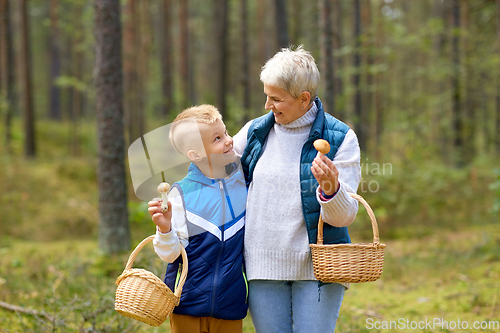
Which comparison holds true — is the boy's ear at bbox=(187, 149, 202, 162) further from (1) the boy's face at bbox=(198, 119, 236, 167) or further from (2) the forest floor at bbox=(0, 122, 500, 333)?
(2) the forest floor at bbox=(0, 122, 500, 333)

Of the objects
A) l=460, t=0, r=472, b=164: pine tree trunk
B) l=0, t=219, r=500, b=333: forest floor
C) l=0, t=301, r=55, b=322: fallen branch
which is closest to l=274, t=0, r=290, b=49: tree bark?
l=0, t=219, r=500, b=333: forest floor

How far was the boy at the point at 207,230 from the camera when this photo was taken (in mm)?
2291

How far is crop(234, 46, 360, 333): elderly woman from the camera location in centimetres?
230

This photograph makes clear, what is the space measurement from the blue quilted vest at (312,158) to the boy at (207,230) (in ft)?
0.62

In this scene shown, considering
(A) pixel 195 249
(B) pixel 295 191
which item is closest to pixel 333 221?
(B) pixel 295 191

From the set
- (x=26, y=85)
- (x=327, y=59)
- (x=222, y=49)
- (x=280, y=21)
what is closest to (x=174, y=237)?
(x=327, y=59)

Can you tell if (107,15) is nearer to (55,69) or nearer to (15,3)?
(55,69)

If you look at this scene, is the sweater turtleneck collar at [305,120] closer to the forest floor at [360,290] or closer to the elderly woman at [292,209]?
the elderly woman at [292,209]

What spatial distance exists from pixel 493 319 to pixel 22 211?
9525 mm

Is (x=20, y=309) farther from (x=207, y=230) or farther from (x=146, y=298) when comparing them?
(x=207, y=230)

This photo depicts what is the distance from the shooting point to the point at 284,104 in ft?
7.73

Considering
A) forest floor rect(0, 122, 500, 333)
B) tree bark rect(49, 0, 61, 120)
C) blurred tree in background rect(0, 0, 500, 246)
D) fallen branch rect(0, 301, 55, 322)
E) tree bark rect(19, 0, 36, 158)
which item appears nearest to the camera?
fallen branch rect(0, 301, 55, 322)

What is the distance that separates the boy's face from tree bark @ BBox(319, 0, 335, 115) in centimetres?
566

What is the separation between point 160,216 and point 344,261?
3.17 feet
